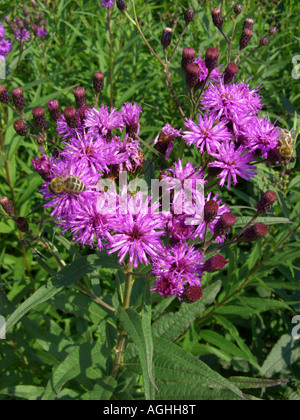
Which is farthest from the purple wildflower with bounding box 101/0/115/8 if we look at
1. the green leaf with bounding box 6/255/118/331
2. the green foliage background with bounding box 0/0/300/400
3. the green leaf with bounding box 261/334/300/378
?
the green leaf with bounding box 261/334/300/378

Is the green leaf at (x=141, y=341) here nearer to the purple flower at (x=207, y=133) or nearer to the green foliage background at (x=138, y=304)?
the green foliage background at (x=138, y=304)

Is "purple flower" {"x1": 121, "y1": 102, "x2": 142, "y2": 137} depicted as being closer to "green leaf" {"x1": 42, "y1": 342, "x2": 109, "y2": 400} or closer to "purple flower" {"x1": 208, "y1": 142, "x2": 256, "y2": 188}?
"purple flower" {"x1": 208, "y1": 142, "x2": 256, "y2": 188}

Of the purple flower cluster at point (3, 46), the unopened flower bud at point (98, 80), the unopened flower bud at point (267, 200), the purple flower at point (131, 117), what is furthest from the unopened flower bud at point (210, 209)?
the purple flower cluster at point (3, 46)

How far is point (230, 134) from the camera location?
1.51 metres

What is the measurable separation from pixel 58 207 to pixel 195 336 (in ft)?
4.50

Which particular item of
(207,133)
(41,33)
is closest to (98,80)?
(207,133)

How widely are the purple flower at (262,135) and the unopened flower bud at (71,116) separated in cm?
77

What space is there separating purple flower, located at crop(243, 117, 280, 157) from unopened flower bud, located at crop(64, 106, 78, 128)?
0.77 meters

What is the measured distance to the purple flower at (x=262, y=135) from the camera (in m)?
1.55

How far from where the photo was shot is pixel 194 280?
138cm

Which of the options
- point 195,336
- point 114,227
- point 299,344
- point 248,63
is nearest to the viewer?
point 114,227

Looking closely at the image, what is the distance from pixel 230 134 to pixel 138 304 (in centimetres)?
Answer: 91
